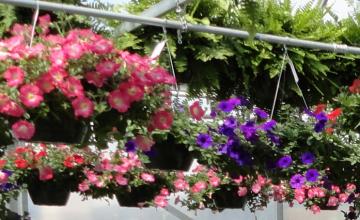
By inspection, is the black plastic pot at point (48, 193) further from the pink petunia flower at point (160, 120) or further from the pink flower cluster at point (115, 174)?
the pink petunia flower at point (160, 120)

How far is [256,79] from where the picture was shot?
2834mm

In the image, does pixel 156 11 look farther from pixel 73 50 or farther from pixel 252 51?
pixel 73 50

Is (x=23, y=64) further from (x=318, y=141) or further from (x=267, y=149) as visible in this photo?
(x=318, y=141)

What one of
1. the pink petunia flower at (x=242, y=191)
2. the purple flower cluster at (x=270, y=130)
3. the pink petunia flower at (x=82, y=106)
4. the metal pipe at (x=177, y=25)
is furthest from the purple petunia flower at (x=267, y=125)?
the pink petunia flower at (x=82, y=106)

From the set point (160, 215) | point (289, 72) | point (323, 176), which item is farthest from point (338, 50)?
point (160, 215)

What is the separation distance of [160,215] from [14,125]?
404cm

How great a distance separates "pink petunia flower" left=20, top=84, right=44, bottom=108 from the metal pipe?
16.3 inches

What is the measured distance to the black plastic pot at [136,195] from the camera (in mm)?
3636

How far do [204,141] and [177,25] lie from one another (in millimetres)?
515

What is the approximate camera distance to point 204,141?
2.59m

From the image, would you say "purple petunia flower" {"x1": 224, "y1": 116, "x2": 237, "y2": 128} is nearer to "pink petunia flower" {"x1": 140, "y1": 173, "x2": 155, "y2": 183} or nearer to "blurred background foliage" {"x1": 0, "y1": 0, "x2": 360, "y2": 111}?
"blurred background foliage" {"x1": 0, "y1": 0, "x2": 360, "y2": 111}

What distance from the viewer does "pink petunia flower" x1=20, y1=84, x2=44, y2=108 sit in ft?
5.11

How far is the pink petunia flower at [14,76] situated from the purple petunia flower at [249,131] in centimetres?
121

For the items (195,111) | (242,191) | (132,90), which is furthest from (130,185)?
(132,90)
